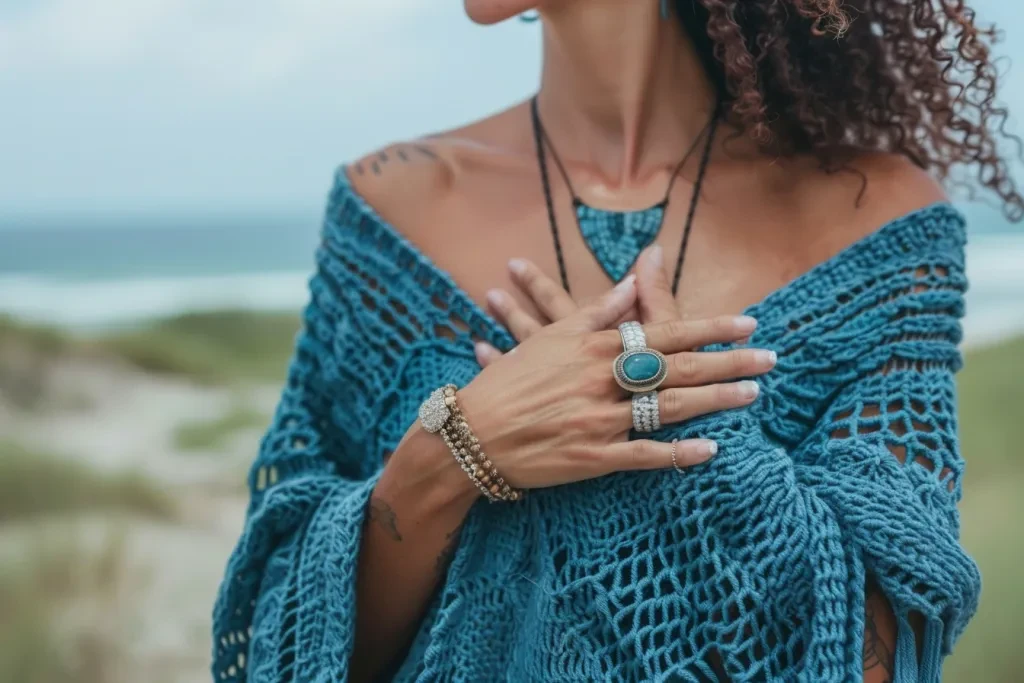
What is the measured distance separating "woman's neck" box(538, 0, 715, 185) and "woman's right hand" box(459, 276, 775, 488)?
0.27 m

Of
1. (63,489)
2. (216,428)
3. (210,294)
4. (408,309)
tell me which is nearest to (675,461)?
(408,309)

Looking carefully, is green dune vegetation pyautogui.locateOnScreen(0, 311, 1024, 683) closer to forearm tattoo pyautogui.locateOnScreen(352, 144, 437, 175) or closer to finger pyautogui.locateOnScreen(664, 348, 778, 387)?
finger pyautogui.locateOnScreen(664, 348, 778, 387)

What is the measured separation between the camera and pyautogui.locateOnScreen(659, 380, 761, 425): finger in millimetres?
884

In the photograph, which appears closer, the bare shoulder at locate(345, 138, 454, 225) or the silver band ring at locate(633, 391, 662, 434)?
the silver band ring at locate(633, 391, 662, 434)

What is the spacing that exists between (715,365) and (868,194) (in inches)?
12.2

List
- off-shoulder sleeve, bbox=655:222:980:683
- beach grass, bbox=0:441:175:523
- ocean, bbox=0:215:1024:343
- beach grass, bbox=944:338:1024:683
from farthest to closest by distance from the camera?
ocean, bbox=0:215:1024:343, beach grass, bbox=0:441:175:523, beach grass, bbox=944:338:1024:683, off-shoulder sleeve, bbox=655:222:980:683

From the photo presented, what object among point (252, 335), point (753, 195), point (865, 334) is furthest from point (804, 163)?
point (252, 335)

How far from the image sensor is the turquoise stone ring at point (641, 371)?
0.89m

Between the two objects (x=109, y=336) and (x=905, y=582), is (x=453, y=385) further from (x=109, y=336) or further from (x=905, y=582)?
(x=109, y=336)

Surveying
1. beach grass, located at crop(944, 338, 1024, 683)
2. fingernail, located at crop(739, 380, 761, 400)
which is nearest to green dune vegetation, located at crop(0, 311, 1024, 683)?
beach grass, located at crop(944, 338, 1024, 683)

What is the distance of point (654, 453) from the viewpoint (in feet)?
2.88

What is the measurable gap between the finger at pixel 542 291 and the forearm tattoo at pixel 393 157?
0.78 ft

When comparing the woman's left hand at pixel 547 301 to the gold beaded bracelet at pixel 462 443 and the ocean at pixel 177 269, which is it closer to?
the gold beaded bracelet at pixel 462 443

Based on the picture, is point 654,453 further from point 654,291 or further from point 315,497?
point 315,497
